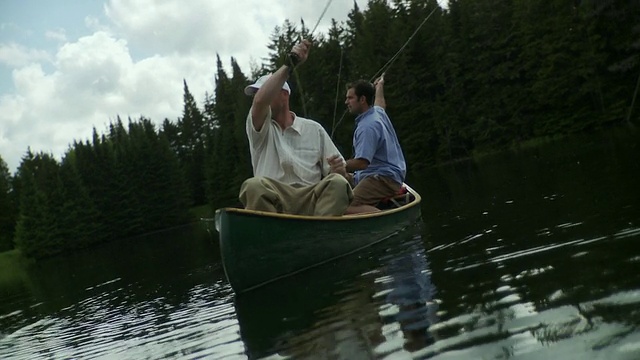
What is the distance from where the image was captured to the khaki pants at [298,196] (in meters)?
7.70

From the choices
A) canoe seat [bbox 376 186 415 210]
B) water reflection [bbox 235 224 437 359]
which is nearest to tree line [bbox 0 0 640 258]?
canoe seat [bbox 376 186 415 210]

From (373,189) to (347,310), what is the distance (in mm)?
5654

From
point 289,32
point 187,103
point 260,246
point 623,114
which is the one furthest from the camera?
point 187,103

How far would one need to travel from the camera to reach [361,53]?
173ft

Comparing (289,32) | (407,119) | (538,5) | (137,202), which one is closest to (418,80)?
(407,119)

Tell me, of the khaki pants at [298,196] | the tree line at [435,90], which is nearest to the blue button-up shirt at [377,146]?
the khaki pants at [298,196]

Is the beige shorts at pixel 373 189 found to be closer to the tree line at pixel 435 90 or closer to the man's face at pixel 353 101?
the man's face at pixel 353 101

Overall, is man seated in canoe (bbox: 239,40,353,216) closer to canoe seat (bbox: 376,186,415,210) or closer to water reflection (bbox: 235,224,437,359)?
water reflection (bbox: 235,224,437,359)

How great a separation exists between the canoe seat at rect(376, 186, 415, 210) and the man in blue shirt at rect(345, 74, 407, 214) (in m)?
0.11

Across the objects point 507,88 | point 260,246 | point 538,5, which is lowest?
→ point 260,246

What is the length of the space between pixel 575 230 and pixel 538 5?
4226cm

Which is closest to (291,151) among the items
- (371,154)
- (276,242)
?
(276,242)

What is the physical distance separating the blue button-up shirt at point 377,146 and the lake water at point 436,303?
1026mm

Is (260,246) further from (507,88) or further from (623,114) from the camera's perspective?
(507,88)
